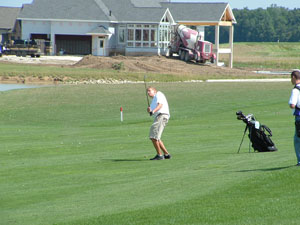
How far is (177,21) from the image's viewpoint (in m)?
86.2

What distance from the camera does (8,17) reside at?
339ft

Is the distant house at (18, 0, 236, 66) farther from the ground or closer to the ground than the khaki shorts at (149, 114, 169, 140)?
farther from the ground

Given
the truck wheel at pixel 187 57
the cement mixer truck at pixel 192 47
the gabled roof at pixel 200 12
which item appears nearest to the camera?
the cement mixer truck at pixel 192 47

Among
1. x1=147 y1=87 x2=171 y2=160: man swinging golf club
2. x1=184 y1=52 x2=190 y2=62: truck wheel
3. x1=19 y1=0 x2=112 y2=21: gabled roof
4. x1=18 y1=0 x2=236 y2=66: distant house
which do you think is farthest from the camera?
x1=19 y1=0 x2=112 y2=21: gabled roof

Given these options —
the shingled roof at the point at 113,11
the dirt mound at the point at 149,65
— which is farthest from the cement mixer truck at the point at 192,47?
the shingled roof at the point at 113,11

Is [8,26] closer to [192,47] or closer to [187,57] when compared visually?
[192,47]

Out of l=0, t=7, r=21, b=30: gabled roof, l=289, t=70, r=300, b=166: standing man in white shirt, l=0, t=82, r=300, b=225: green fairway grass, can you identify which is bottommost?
l=0, t=82, r=300, b=225: green fairway grass

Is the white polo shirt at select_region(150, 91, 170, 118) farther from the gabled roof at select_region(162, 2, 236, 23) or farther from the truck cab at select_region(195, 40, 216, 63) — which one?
the gabled roof at select_region(162, 2, 236, 23)

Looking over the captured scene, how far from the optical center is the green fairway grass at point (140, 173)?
34.9ft

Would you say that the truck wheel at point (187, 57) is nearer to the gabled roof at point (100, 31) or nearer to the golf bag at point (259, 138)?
the gabled roof at point (100, 31)

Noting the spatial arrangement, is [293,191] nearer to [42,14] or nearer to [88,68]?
[88,68]

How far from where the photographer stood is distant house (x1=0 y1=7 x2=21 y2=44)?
99.2 meters

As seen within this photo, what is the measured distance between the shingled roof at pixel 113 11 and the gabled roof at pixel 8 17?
1404 cm

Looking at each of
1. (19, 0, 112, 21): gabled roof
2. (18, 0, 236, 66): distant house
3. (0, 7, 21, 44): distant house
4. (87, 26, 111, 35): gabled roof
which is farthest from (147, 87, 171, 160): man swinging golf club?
(0, 7, 21, 44): distant house
